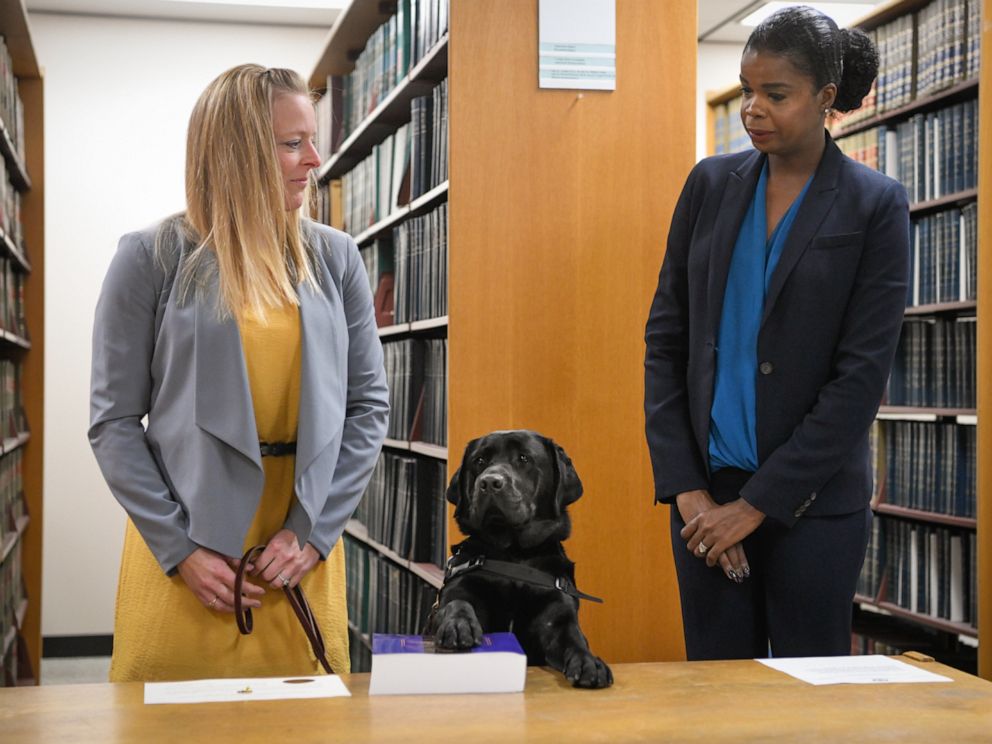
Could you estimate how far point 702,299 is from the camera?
69.4 inches

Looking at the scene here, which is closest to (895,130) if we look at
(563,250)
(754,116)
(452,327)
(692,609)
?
(563,250)

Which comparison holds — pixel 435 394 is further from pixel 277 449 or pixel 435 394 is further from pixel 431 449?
pixel 277 449

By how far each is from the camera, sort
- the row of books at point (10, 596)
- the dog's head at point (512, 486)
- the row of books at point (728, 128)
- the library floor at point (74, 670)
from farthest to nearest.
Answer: the row of books at point (728, 128) → the library floor at point (74, 670) → the row of books at point (10, 596) → the dog's head at point (512, 486)

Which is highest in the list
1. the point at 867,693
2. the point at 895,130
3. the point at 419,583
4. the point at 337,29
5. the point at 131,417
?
the point at 337,29

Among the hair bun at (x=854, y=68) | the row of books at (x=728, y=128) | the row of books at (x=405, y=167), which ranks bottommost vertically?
the hair bun at (x=854, y=68)

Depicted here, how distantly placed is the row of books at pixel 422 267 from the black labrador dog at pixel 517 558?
4.45 feet

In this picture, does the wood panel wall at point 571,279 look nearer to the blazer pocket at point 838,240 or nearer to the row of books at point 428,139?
the row of books at point 428,139

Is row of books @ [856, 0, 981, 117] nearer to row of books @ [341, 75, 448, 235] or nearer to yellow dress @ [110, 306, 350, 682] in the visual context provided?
row of books @ [341, 75, 448, 235]

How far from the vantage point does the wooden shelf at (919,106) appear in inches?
135

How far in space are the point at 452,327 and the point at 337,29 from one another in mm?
2111

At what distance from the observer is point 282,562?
5.32ft

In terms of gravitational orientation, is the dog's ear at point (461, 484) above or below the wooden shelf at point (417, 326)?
below

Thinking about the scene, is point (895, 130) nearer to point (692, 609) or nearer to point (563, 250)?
point (563, 250)

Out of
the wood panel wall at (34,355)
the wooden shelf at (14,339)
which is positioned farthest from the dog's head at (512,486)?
the wood panel wall at (34,355)
